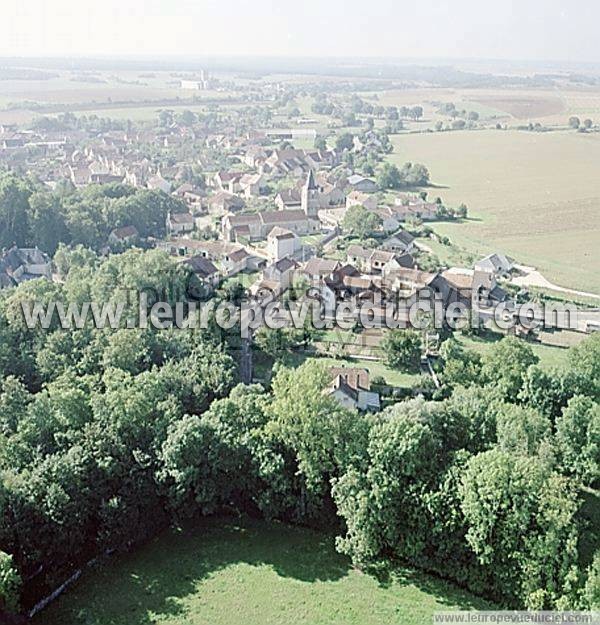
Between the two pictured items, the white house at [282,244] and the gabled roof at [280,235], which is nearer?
the white house at [282,244]

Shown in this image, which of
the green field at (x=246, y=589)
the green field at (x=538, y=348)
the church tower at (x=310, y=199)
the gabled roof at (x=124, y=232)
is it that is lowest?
the green field at (x=246, y=589)

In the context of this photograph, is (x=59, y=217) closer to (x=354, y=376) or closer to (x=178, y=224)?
(x=178, y=224)

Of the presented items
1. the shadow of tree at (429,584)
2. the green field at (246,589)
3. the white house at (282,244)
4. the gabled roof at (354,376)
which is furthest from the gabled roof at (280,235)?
the shadow of tree at (429,584)

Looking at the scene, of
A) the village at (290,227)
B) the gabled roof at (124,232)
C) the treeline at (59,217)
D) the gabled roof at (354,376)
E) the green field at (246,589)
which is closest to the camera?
the green field at (246,589)

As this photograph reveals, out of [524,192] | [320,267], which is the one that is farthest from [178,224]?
[524,192]

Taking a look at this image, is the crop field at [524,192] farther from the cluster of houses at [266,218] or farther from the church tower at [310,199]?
the church tower at [310,199]

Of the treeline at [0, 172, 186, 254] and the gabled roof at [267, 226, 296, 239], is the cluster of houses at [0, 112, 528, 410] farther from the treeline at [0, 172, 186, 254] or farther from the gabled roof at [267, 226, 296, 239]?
the treeline at [0, 172, 186, 254]
